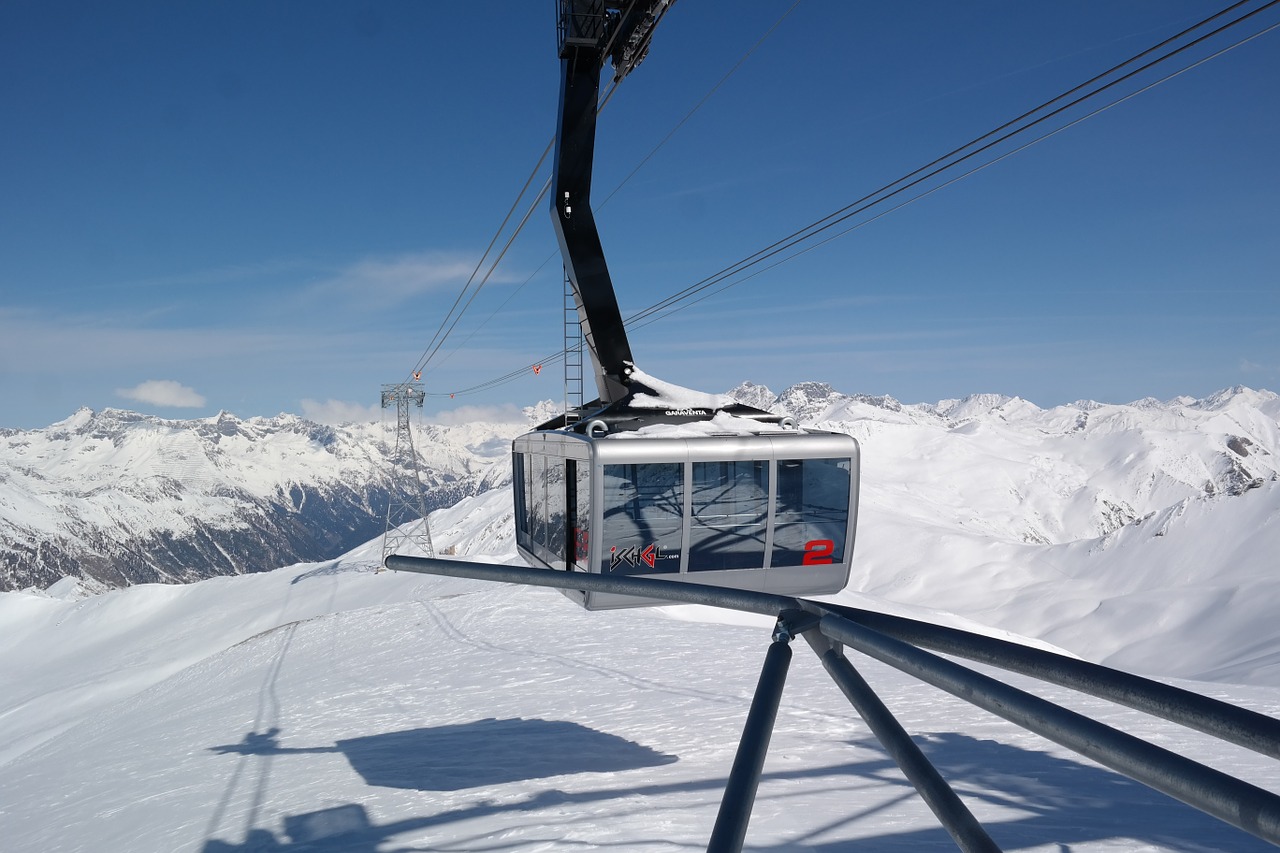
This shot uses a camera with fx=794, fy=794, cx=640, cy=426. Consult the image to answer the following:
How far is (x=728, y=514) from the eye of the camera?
8.72 meters

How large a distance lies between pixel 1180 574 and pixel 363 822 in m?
75.0

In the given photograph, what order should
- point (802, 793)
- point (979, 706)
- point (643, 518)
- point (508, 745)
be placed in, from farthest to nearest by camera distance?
point (508, 745)
point (802, 793)
point (643, 518)
point (979, 706)

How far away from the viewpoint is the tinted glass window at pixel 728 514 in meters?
8.61

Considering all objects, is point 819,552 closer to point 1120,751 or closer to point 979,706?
point 979,706

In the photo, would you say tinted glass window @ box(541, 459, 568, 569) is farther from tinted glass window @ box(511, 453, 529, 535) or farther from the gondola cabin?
tinted glass window @ box(511, 453, 529, 535)

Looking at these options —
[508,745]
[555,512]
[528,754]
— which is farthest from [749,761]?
[508,745]

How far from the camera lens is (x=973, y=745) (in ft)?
36.4

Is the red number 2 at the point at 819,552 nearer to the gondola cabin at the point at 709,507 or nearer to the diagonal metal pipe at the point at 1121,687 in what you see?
the gondola cabin at the point at 709,507

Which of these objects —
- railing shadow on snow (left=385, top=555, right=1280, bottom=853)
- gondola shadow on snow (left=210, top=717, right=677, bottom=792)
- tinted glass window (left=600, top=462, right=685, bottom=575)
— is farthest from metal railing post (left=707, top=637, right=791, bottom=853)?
gondola shadow on snow (left=210, top=717, right=677, bottom=792)

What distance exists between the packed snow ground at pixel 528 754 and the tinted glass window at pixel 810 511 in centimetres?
283

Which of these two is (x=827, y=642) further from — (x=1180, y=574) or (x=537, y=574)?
(x=1180, y=574)

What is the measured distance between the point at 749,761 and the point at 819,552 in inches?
268

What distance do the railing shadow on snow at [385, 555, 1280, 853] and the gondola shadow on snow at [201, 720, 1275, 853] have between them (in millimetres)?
5692

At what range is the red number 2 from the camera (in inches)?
360
